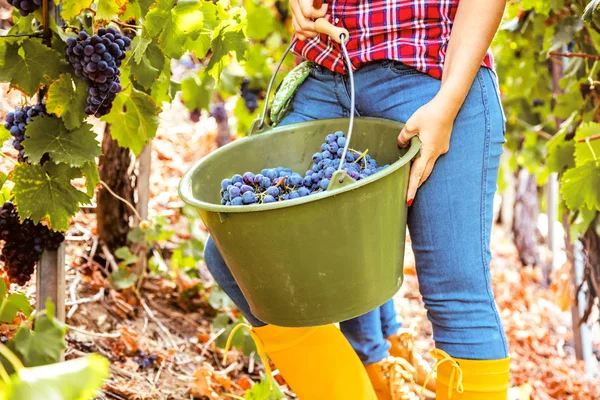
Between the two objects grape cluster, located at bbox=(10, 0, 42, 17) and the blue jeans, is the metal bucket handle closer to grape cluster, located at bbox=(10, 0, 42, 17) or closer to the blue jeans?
the blue jeans

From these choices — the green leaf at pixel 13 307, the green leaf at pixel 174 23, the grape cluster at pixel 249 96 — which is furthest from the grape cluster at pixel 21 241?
the grape cluster at pixel 249 96

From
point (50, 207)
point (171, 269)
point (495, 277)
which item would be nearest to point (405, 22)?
point (50, 207)

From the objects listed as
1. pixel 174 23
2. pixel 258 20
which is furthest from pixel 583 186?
pixel 258 20

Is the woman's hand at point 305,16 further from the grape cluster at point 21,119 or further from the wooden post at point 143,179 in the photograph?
the wooden post at point 143,179

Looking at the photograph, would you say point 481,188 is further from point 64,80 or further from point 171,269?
point 171,269

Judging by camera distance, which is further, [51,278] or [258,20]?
[258,20]

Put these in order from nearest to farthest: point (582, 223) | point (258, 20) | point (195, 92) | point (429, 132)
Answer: point (429, 132)
point (582, 223)
point (195, 92)
point (258, 20)

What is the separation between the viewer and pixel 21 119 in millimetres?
1393

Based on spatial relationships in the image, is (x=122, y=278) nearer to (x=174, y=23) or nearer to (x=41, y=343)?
(x=174, y=23)

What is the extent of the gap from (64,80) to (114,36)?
14cm

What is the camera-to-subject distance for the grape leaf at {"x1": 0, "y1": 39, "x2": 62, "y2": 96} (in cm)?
132

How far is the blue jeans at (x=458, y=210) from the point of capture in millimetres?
1305

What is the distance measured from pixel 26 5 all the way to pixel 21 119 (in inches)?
9.1

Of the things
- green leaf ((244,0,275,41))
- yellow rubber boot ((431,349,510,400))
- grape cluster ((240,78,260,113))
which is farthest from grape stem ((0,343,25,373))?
green leaf ((244,0,275,41))
